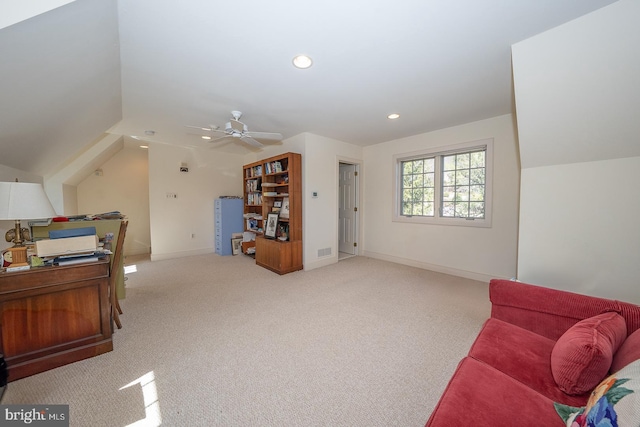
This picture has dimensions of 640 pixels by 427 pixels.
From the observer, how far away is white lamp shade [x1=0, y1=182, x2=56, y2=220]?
1539mm

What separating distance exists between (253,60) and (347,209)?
3.73 m

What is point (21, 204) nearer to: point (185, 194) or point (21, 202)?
point (21, 202)

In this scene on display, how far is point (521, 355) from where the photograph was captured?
120 cm

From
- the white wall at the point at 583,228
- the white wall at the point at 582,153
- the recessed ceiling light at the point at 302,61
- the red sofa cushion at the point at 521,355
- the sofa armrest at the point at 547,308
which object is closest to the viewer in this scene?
the red sofa cushion at the point at 521,355

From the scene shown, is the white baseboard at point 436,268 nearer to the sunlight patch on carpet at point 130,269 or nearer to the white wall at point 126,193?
the sunlight patch on carpet at point 130,269

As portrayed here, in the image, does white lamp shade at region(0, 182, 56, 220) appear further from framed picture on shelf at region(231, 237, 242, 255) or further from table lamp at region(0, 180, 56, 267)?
framed picture on shelf at region(231, 237, 242, 255)

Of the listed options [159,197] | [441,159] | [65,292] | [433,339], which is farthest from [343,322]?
[159,197]

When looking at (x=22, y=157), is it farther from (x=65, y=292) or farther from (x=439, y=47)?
(x=439, y=47)

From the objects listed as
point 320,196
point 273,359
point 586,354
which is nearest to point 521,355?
point 586,354

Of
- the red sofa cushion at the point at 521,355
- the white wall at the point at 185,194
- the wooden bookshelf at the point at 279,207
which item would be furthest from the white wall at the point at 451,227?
the white wall at the point at 185,194

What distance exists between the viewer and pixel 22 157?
2.32 m

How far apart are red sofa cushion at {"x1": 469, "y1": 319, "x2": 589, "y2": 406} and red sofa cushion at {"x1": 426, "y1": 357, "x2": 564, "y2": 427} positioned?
0.34 feet

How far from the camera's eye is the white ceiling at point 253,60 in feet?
4.72

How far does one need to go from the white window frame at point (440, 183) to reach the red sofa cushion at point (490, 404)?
304 cm
